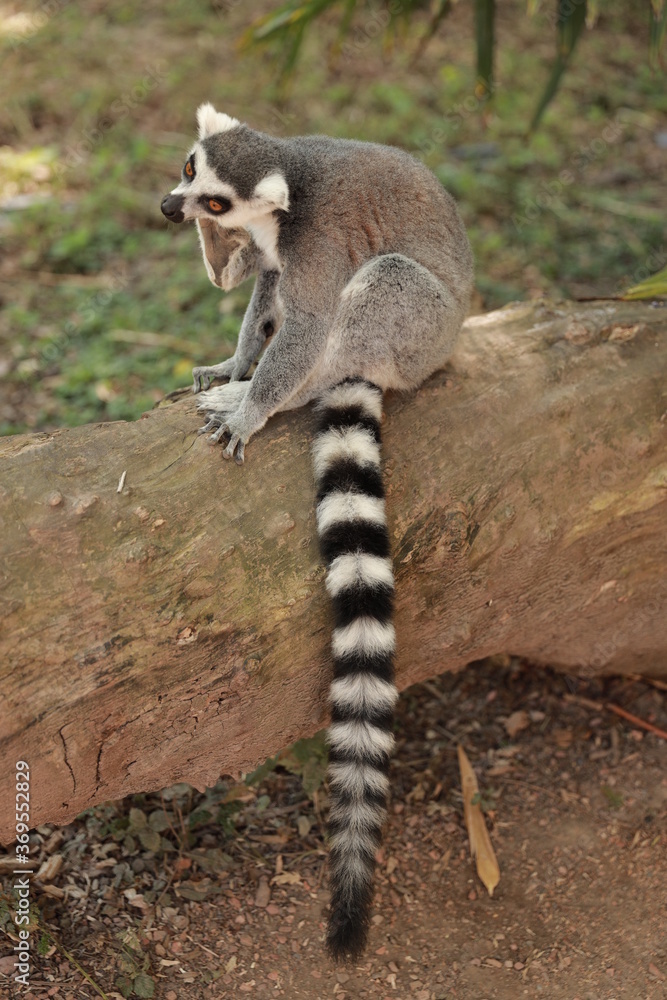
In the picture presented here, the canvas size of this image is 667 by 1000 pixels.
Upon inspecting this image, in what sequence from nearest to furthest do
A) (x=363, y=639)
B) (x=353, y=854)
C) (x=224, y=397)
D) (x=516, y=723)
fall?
(x=353, y=854), (x=363, y=639), (x=224, y=397), (x=516, y=723)

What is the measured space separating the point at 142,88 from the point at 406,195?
6.00m

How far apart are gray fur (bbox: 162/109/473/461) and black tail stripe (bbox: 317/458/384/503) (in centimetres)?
35

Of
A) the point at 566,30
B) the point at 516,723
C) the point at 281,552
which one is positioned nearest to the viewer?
the point at 281,552

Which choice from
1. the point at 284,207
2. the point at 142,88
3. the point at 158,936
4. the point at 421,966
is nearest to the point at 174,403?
the point at 284,207

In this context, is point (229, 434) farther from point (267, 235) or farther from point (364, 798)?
point (364, 798)

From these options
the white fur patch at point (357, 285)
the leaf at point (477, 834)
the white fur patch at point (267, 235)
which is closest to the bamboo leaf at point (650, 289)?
the white fur patch at point (357, 285)

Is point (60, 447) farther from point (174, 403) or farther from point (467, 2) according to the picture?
point (467, 2)

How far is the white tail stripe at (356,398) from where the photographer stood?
3.33 m

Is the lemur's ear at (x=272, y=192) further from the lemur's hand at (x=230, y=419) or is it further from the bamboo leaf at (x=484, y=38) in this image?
the bamboo leaf at (x=484, y=38)

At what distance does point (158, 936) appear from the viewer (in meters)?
3.13

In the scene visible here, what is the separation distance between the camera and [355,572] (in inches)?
114

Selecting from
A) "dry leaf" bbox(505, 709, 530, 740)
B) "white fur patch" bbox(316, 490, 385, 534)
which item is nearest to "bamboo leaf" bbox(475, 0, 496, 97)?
"white fur patch" bbox(316, 490, 385, 534)

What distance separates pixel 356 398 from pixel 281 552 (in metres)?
0.75

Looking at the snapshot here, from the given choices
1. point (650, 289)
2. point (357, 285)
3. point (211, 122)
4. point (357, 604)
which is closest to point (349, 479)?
point (357, 604)
